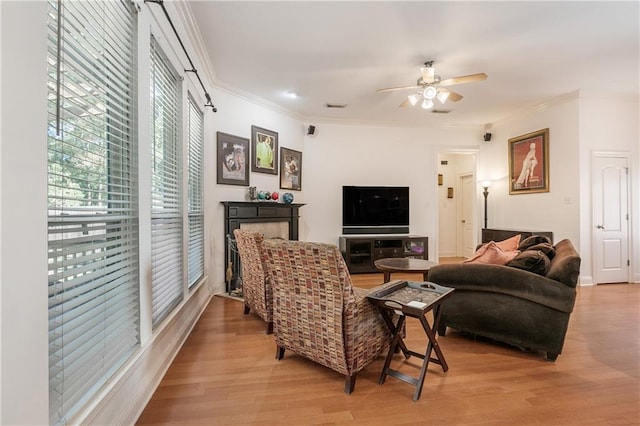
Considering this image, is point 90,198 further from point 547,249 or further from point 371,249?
point 371,249

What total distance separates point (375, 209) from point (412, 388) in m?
3.88

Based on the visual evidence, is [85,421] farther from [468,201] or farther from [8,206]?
[468,201]

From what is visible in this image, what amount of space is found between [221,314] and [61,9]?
277 centimetres

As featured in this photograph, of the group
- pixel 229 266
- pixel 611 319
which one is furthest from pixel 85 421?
pixel 611 319

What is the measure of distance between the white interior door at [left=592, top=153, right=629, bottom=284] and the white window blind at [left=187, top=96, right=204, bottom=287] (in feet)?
17.6

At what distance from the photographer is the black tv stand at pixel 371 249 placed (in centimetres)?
519

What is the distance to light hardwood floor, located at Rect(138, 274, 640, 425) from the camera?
1.60 metres

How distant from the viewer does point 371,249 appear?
522 centimetres

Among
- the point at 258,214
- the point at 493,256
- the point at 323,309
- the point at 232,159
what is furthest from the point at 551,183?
the point at 232,159

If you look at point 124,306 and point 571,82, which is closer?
point 124,306

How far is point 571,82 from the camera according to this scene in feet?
12.9

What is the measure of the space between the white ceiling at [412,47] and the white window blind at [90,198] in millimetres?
1430

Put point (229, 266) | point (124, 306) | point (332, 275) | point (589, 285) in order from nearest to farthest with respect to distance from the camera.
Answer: point (124, 306) < point (332, 275) < point (229, 266) < point (589, 285)

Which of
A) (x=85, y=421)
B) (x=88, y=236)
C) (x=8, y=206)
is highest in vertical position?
(x=8, y=206)
